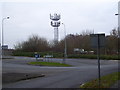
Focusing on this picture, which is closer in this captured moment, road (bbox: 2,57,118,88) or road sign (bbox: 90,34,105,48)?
road sign (bbox: 90,34,105,48)

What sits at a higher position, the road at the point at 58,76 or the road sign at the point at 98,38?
the road sign at the point at 98,38

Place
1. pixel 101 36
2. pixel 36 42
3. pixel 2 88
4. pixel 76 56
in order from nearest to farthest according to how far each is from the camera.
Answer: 1. pixel 101 36
2. pixel 2 88
3. pixel 76 56
4. pixel 36 42

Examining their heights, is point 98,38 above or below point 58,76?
above

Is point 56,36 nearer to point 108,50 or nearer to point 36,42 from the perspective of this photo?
point 36,42

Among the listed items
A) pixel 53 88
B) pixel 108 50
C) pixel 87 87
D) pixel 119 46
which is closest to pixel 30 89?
pixel 53 88

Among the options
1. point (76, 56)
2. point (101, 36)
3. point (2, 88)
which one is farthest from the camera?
point (76, 56)

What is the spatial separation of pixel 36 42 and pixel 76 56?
21778 mm

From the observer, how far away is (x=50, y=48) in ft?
300

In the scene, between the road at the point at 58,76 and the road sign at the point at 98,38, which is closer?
the road sign at the point at 98,38

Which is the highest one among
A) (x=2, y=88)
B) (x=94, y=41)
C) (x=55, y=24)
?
(x=55, y=24)

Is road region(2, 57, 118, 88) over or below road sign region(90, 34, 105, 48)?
below

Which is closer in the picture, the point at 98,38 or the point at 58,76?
the point at 98,38

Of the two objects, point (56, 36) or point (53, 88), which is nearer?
point (53, 88)

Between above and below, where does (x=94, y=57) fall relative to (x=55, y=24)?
below
